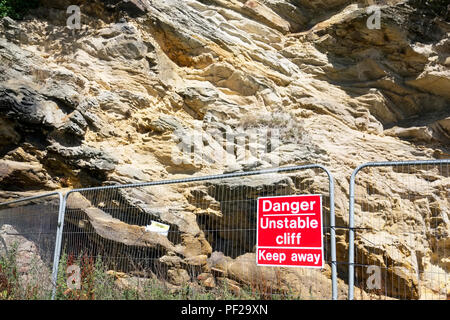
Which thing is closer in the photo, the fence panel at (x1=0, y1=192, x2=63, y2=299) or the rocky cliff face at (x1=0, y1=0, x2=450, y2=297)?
the fence panel at (x1=0, y1=192, x2=63, y2=299)

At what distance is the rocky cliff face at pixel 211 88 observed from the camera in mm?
8977

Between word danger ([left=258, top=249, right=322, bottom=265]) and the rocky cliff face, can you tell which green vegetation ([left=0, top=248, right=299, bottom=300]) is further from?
the rocky cliff face

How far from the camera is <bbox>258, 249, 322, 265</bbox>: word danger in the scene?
4320 mm

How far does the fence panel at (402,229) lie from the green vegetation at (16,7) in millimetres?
10901

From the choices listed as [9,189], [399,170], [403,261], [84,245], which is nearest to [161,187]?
[84,245]

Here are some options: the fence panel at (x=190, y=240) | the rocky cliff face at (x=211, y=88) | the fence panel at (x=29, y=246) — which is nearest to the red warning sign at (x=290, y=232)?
the fence panel at (x=190, y=240)

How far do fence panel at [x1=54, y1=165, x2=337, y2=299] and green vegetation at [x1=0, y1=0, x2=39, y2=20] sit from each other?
25.3ft

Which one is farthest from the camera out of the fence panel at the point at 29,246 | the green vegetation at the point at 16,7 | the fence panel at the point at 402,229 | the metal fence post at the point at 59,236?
the green vegetation at the point at 16,7

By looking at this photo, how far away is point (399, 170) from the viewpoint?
34.3ft

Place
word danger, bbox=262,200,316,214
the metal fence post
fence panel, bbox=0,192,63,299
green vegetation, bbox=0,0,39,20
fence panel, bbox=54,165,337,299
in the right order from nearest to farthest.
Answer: word danger, bbox=262,200,316,214 → fence panel, bbox=54,165,337,299 → fence panel, bbox=0,192,63,299 → the metal fence post → green vegetation, bbox=0,0,39,20

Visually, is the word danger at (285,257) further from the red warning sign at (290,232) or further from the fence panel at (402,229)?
the fence panel at (402,229)

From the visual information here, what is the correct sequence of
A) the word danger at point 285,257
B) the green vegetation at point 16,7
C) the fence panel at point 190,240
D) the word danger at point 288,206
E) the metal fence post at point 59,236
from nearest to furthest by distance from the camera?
the word danger at point 285,257 → the word danger at point 288,206 → the fence panel at point 190,240 → the metal fence post at point 59,236 → the green vegetation at point 16,7

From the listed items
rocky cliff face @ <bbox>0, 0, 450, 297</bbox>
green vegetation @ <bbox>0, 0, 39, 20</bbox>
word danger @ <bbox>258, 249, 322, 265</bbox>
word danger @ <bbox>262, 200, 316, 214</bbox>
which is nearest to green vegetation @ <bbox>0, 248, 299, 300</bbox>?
word danger @ <bbox>258, 249, 322, 265</bbox>

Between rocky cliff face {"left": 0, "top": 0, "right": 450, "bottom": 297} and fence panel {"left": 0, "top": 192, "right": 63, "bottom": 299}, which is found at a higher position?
rocky cliff face {"left": 0, "top": 0, "right": 450, "bottom": 297}
